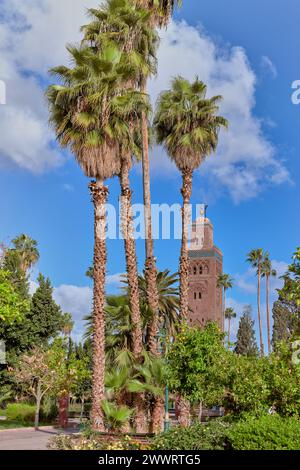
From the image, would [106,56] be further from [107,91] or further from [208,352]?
[208,352]

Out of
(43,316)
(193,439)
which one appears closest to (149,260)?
(193,439)

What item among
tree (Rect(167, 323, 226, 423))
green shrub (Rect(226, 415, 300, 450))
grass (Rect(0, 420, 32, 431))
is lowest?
grass (Rect(0, 420, 32, 431))

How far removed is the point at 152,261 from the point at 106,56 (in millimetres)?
8641

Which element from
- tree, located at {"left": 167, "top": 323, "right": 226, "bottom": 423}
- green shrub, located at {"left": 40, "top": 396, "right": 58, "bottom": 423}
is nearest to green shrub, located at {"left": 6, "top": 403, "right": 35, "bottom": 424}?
green shrub, located at {"left": 40, "top": 396, "right": 58, "bottom": 423}

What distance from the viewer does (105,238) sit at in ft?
74.0

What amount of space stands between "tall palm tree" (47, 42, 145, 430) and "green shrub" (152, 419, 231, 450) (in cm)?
833

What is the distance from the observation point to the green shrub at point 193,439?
13.1 m

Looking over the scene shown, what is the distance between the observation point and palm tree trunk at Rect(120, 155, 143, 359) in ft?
78.8

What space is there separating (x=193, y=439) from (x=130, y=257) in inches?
484

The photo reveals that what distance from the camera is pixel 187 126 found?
28953 millimetres

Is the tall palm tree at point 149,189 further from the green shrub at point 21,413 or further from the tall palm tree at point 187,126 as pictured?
the green shrub at point 21,413

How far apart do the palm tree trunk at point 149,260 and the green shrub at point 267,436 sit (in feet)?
40.7

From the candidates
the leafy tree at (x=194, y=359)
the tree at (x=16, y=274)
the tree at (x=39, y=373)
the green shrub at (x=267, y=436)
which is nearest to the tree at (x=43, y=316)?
the tree at (x=16, y=274)

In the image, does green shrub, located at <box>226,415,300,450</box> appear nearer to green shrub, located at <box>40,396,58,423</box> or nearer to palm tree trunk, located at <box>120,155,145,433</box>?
palm tree trunk, located at <box>120,155,145,433</box>
